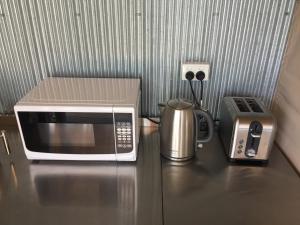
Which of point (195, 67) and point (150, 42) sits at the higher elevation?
point (150, 42)

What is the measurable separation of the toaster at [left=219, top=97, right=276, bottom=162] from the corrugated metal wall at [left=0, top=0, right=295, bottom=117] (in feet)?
0.57

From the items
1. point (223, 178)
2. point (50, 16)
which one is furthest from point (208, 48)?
point (50, 16)

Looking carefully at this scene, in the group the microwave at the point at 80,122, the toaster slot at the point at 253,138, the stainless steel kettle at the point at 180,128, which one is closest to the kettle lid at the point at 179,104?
the stainless steel kettle at the point at 180,128

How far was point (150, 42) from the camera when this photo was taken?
43.6 inches

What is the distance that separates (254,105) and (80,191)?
2.49 feet

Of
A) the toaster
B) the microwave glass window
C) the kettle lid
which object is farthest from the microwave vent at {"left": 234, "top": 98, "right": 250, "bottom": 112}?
the microwave glass window

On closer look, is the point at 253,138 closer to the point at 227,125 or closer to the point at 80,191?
the point at 227,125

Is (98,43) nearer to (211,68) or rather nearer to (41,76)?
(41,76)

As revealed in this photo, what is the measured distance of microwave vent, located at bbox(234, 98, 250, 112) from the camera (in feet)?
3.29

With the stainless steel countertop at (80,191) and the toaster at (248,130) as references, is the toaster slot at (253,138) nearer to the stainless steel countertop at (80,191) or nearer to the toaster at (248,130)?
the toaster at (248,130)

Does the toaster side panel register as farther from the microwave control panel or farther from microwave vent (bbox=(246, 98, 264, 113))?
the microwave control panel

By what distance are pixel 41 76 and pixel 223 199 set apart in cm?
96

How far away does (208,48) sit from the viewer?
111cm

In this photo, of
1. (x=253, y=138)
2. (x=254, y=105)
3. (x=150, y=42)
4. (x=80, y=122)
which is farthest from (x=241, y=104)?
(x=80, y=122)
